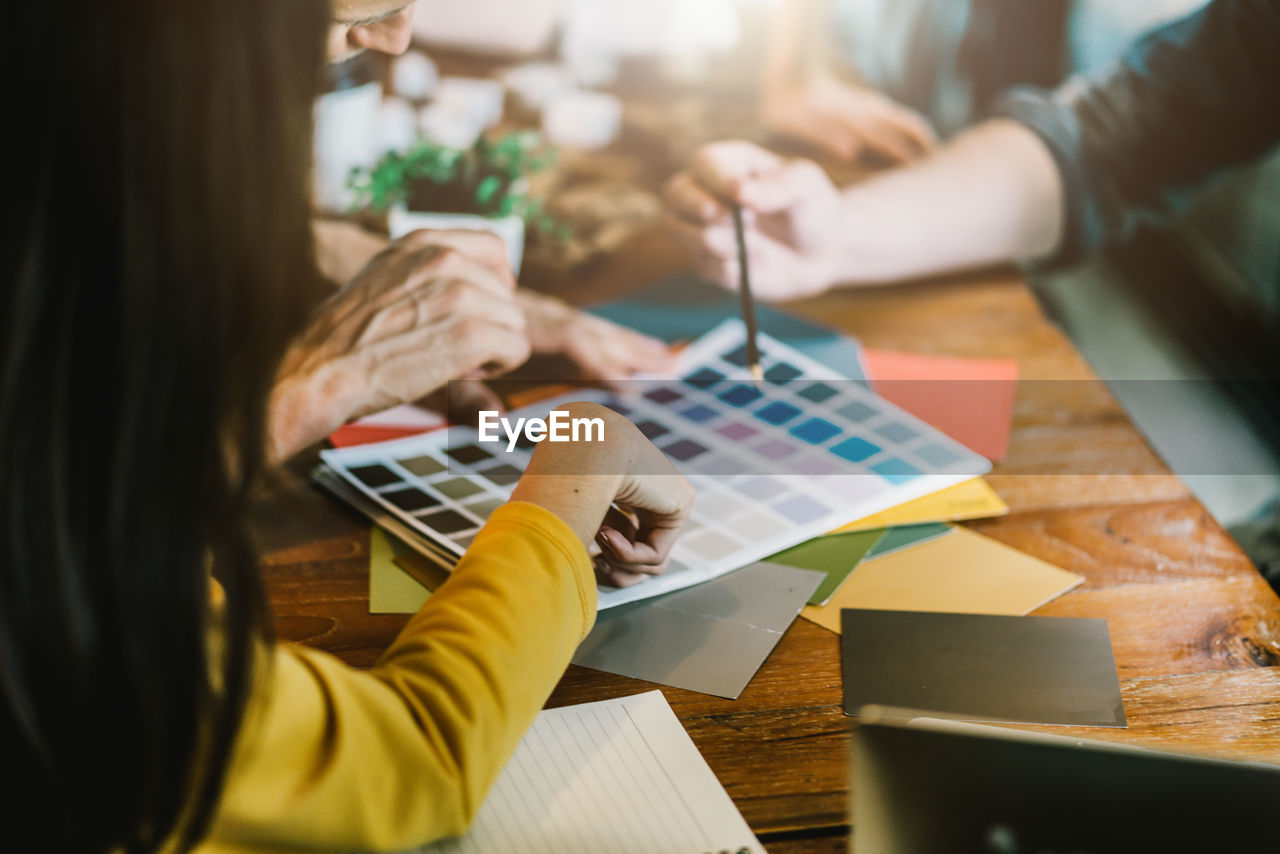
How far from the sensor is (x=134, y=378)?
0.37m

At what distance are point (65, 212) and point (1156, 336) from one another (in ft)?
4.05

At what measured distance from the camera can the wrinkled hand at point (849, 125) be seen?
1308 millimetres

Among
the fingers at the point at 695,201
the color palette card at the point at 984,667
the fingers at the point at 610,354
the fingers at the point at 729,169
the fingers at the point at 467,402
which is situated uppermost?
the fingers at the point at 729,169

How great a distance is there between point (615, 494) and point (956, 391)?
0.39m

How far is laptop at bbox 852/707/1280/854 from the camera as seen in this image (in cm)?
37

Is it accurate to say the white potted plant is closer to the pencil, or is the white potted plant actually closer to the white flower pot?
the white flower pot

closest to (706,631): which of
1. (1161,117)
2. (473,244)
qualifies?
(473,244)

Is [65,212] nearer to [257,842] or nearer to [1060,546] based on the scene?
[257,842]

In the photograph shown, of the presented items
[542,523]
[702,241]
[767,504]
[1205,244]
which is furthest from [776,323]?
[1205,244]

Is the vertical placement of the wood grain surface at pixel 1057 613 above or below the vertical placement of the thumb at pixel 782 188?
below

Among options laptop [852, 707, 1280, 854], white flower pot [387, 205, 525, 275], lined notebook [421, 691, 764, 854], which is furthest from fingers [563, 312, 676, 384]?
Answer: laptop [852, 707, 1280, 854]

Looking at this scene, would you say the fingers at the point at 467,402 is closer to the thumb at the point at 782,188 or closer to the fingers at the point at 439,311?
the fingers at the point at 439,311

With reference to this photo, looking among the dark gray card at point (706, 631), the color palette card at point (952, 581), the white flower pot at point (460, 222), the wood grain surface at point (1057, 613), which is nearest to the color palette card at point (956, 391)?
the wood grain surface at point (1057, 613)

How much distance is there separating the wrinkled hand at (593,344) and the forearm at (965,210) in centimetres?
31
